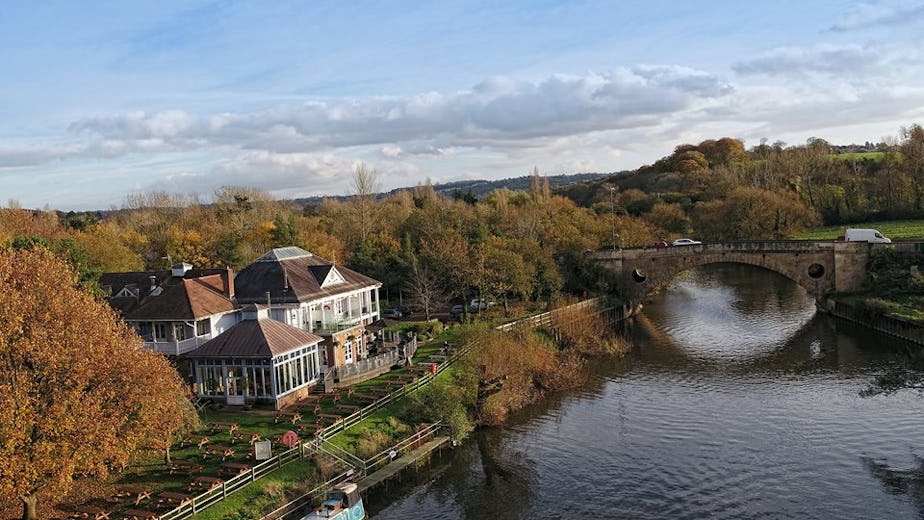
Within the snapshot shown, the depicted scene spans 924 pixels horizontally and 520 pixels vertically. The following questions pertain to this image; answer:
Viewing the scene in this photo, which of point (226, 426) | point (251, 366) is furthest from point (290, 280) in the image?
point (226, 426)

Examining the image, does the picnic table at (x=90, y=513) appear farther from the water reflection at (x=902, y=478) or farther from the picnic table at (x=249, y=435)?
the water reflection at (x=902, y=478)

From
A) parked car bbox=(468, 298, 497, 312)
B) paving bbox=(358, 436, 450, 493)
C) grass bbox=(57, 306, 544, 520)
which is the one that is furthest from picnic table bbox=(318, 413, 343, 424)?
parked car bbox=(468, 298, 497, 312)

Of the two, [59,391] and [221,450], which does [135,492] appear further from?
[59,391]

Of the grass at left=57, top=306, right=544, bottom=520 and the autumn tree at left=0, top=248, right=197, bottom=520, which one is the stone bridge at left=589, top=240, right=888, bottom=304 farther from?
the autumn tree at left=0, top=248, right=197, bottom=520

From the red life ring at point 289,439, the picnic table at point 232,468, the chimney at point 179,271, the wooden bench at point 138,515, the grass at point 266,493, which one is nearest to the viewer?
the wooden bench at point 138,515

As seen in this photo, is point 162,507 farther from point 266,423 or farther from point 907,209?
point 907,209

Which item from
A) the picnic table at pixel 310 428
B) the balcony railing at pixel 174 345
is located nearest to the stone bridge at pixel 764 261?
the balcony railing at pixel 174 345

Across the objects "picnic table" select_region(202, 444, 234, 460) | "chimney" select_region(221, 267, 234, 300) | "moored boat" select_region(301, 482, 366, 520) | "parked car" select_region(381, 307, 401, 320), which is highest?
"chimney" select_region(221, 267, 234, 300)
